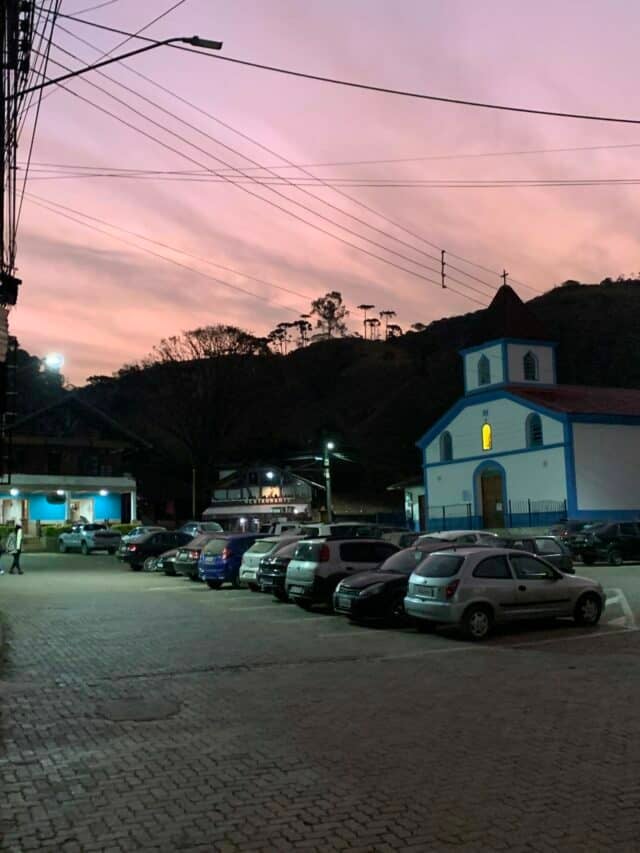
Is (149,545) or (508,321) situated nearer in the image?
(149,545)

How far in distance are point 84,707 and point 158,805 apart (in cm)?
347

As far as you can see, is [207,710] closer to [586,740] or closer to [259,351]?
[586,740]

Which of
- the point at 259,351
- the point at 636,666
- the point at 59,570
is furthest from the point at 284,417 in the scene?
the point at 636,666

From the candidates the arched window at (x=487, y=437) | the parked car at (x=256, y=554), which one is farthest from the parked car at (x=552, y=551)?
the arched window at (x=487, y=437)

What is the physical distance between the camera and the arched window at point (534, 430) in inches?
1898

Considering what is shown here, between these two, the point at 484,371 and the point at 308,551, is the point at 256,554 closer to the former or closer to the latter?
the point at 308,551

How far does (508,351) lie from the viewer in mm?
53125

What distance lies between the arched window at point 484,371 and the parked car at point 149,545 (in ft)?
90.0

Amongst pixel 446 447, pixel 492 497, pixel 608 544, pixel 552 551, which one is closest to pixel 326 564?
pixel 552 551

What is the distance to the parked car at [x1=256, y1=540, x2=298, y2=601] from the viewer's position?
64.0ft

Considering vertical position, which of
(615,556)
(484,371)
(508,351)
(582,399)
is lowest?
(615,556)

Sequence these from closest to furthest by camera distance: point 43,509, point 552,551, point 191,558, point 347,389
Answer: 1. point 552,551
2. point 191,558
3. point 43,509
4. point 347,389

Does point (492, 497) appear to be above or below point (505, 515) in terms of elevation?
above

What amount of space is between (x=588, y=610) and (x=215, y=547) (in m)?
11.7
